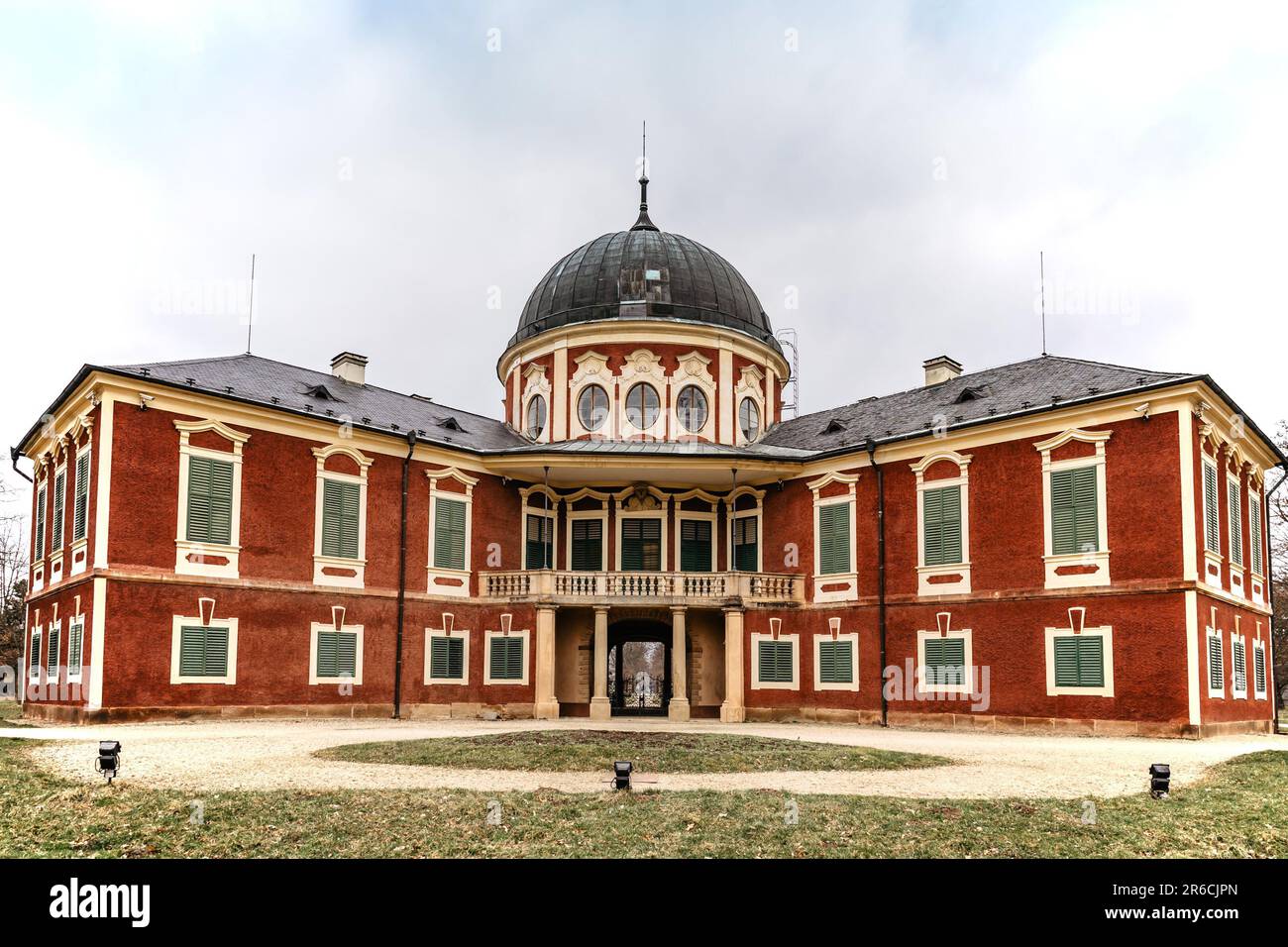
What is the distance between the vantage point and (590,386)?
34.6 metres

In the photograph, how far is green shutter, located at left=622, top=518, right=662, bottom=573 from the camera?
3219 centimetres

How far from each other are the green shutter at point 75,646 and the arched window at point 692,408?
17.8 metres

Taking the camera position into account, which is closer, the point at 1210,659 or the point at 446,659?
the point at 1210,659

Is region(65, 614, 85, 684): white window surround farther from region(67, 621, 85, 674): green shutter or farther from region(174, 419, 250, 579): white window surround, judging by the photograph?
region(174, 419, 250, 579): white window surround

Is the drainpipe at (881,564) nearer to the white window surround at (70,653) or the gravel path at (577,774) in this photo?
the gravel path at (577,774)

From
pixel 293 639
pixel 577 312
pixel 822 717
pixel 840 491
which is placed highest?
pixel 577 312

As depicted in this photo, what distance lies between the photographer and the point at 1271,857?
886 centimetres

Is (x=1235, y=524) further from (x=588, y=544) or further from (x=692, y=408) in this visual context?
(x=588, y=544)

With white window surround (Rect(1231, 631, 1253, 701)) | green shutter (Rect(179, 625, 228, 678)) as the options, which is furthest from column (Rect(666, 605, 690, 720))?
white window surround (Rect(1231, 631, 1253, 701))

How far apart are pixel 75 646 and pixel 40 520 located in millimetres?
7399

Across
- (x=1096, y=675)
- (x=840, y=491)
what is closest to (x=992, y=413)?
(x=840, y=491)

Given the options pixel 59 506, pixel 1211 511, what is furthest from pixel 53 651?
pixel 1211 511
